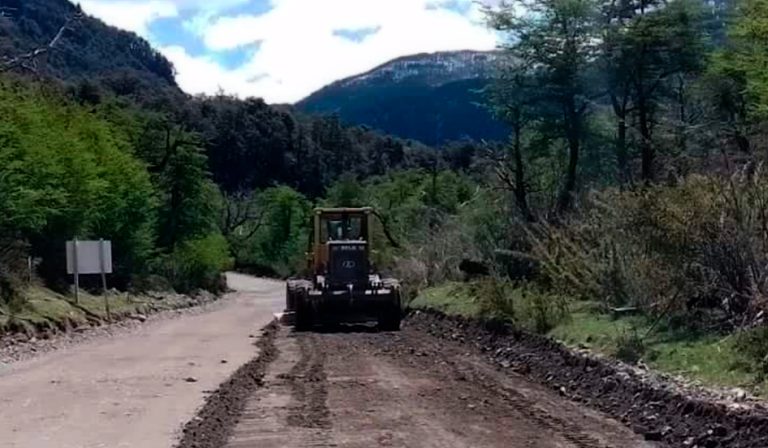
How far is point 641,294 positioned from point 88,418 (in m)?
9.07

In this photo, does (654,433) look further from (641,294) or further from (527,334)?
(527,334)

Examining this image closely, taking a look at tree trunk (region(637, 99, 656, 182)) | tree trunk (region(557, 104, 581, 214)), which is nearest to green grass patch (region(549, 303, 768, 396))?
tree trunk (region(637, 99, 656, 182))

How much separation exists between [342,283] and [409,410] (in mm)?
17002

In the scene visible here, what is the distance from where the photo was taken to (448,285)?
36125mm

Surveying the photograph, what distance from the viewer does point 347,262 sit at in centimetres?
3145

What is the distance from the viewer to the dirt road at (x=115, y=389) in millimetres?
12492

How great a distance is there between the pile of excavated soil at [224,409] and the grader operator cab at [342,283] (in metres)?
8.21

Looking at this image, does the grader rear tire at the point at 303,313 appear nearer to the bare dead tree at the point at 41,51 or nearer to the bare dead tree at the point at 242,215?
the bare dead tree at the point at 41,51

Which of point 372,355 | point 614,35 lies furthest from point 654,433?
point 614,35

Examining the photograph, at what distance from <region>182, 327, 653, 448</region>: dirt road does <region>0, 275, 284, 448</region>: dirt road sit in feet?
2.83

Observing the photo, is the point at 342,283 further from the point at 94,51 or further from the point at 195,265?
the point at 94,51

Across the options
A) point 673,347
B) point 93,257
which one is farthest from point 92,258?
point 673,347

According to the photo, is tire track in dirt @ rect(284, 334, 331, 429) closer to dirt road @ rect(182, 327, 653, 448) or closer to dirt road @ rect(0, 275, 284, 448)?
dirt road @ rect(182, 327, 653, 448)

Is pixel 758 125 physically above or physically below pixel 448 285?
above
